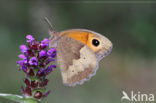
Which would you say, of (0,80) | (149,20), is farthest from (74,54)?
(149,20)

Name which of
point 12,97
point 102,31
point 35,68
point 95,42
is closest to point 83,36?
point 95,42

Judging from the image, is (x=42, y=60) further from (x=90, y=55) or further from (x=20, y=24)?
(x=20, y=24)

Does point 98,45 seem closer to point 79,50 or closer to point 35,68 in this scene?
point 79,50

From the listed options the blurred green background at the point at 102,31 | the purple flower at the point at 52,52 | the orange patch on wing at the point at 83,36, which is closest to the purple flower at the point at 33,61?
the purple flower at the point at 52,52

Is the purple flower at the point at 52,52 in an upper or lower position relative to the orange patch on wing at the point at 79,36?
lower

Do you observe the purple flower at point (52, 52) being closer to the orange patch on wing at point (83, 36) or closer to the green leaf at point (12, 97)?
the orange patch on wing at point (83, 36)

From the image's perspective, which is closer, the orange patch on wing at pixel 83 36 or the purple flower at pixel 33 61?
the purple flower at pixel 33 61

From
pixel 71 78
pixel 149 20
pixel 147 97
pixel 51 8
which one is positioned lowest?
pixel 147 97
